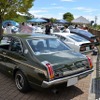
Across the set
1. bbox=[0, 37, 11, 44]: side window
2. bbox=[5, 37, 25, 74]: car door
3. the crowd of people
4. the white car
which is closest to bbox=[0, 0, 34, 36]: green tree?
the crowd of people

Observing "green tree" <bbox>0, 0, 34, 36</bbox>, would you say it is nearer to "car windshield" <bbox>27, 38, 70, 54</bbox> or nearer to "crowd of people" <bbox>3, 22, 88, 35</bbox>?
"crowd of people" <bbox>3, 22, 88, 35</bbox>

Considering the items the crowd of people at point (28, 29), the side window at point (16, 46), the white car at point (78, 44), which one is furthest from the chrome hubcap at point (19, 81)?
the crowd of people at point (28, 29)

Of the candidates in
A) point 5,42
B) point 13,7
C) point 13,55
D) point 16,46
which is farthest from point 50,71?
point 13,7

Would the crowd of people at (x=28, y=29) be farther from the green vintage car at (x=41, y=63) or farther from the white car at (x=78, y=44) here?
the green vintage car at (x=41, y=63)

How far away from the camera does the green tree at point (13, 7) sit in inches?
532

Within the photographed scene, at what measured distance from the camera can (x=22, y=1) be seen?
14.3 metres

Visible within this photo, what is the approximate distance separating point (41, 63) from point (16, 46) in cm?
140

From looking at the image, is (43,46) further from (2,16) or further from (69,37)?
(2,16)

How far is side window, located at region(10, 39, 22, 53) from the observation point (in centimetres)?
556

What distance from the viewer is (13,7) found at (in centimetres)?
1416

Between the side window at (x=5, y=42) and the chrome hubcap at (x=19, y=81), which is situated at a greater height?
the side window at (x=5, y=42)

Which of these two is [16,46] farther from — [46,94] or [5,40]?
[46,94]

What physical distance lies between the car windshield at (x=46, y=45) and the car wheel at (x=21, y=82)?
718mm

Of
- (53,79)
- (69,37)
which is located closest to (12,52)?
(53,79)
